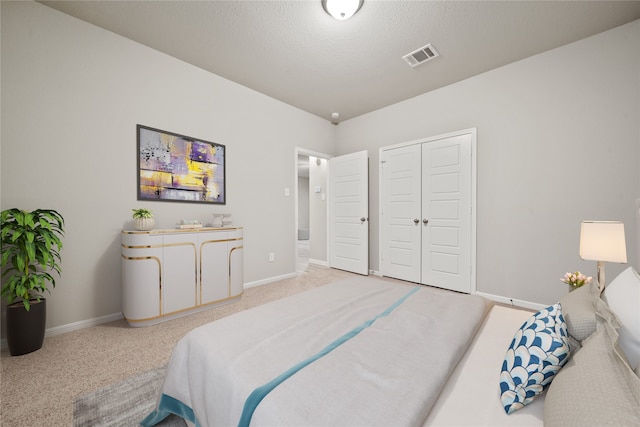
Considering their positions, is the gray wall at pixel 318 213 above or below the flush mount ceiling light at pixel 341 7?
below

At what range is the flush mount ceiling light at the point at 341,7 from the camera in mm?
2039

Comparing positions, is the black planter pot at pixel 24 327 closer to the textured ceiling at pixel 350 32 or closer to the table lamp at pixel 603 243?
the textured ceiling at pixel 350 32

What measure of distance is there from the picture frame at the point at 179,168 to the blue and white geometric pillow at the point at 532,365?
3.15m

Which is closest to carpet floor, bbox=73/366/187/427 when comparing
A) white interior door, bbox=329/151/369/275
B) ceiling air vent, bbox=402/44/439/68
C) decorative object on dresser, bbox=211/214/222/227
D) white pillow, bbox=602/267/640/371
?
decorative object on dresser, bbox=211/214/222/227

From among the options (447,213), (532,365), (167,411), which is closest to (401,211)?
(447,213)

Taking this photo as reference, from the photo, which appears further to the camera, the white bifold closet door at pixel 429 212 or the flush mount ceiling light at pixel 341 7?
the white bifold closet door at pixel 429 212

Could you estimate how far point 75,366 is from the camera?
69.2 inches

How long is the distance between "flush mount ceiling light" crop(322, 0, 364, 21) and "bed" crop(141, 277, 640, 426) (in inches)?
89.9

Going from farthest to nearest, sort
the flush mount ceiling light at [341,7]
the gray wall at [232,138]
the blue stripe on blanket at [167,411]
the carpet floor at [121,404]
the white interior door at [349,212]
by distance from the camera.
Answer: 1. the white interior door at [349,212]
2. the gray wall at [232,138]
3. the flush mount ceiling light at [341,7]
4. the carpet floor at [121,404]
5. the blue stripe on blanket at [167,411]

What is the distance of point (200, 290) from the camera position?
2688 millimetres

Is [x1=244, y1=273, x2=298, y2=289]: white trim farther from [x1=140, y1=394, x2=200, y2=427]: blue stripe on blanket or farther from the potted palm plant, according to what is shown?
[x1=140, y1=394, x2=200, y2=427]: blue stripe on blanket

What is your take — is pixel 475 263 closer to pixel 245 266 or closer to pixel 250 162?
pixel 245 266

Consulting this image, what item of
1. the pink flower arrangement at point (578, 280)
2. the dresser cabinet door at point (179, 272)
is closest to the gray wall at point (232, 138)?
the dresser cabinet door at point (179, 272)

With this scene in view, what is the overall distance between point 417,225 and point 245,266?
8.34 ft
